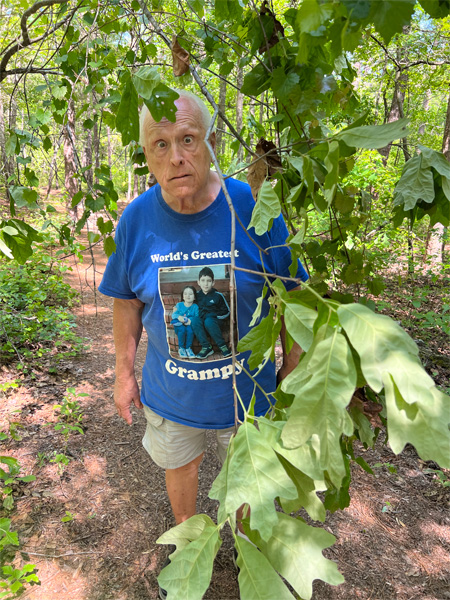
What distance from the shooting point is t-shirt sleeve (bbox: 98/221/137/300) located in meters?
1.87

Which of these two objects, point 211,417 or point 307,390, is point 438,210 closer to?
point 307,390

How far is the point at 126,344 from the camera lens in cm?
205

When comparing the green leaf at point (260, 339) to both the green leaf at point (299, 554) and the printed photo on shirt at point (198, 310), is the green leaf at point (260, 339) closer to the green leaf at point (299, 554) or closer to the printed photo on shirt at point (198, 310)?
the green leaf at point (299, 554)

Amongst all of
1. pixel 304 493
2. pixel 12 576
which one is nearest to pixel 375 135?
pixel 304 493

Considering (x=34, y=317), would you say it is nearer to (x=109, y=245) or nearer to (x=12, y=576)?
(x=12, y=576)

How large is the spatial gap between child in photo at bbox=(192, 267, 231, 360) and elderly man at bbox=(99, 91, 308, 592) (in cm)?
4

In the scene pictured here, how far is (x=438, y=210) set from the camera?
1041 mm

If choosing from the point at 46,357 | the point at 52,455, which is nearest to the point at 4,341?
the point at 46,357

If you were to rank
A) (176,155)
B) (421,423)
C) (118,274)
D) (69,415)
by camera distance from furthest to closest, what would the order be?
(69,415) < (118,274) < (176,155) < (421,423)

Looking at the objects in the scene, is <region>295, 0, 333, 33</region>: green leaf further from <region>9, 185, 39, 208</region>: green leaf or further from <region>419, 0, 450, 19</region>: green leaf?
<region>9, 185, 39, 208</region>: green leaf

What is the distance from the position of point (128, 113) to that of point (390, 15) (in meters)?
0.78

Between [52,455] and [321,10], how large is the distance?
3313 mm

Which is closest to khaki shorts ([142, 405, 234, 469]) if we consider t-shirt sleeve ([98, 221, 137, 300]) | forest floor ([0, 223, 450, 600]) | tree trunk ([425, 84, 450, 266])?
t-shirt sleeve ([98, 221, 137, 300])

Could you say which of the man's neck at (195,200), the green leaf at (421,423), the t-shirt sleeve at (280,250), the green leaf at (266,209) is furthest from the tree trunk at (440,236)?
the green leaf at (421,423)
